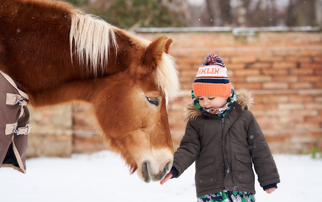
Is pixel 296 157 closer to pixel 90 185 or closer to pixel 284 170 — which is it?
pixel 284 170

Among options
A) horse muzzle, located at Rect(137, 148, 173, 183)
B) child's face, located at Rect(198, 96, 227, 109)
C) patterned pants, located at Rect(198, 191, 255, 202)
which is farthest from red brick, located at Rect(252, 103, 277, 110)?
horse muzzle, located at Rect(137, 148, 173, 183)

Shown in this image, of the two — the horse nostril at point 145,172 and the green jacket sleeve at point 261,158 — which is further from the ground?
the green jacket sleeve at point 261,158

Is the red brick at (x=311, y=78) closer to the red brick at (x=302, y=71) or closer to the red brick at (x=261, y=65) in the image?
the red brick at (x=302, y=71)

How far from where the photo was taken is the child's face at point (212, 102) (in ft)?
Result: 6.86

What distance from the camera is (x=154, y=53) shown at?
211cm

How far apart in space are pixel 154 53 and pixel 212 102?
0.57 m

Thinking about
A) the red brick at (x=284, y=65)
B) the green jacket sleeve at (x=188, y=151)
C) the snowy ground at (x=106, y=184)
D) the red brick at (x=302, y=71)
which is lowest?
the snowy ground at (x=106, y=184)

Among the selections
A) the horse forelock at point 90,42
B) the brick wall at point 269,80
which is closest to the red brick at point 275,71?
the brick wall at point 269,80

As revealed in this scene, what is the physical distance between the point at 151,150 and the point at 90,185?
7.34ft

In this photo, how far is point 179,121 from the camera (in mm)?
5496

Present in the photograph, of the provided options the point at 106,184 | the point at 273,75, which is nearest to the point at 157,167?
the point at 106,184

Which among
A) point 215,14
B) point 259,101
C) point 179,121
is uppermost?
point 215,14

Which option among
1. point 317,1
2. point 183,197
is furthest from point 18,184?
point 317,1

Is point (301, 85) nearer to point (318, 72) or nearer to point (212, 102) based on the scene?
point (318, 72)
